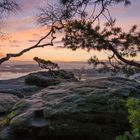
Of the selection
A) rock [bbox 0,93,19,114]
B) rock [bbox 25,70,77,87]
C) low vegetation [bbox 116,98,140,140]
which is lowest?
rock [bbox 0,93,19,114]

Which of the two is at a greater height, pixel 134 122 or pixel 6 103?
pixel 134 122

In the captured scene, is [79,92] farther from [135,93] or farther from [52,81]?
[52,81]

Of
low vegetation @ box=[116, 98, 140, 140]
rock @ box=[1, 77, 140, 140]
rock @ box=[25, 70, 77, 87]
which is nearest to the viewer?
low vegetation @ box=[116, 98, 140, 140]

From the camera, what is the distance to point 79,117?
1131 cm

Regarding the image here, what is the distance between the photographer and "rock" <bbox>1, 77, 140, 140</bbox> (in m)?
11.2

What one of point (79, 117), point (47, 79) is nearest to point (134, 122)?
point (79, 117)

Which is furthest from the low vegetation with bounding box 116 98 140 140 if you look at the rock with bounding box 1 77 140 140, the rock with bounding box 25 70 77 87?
the rock with bounding box 25 70 77 87

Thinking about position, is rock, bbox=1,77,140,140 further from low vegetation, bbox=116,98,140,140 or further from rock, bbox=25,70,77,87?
rock, bbox=25,70,77,87

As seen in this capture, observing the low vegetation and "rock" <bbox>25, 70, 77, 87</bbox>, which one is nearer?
the low vegetation

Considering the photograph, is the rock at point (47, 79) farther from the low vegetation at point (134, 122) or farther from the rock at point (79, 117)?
the low vegetation at point (134, 122)

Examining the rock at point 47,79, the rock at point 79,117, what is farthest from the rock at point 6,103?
the rock at point 47,79

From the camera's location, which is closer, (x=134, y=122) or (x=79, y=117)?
(x=134, y=122)

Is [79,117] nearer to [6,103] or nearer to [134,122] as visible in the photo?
[134,122]

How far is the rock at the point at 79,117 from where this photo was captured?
443 inches
